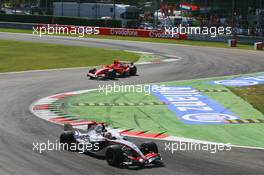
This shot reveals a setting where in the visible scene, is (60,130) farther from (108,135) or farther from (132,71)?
(132,71)

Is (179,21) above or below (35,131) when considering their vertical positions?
above

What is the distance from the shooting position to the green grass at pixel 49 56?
132ft

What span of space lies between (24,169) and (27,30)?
210 ft

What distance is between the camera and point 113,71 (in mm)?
32406

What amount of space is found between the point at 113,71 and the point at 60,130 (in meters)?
14.1

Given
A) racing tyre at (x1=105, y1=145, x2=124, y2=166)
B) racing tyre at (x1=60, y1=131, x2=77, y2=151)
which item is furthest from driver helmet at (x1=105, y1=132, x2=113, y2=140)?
racing tyre at (x1=60, y1=131, x2=77, y2=151)

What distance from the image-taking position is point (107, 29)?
69.2 m

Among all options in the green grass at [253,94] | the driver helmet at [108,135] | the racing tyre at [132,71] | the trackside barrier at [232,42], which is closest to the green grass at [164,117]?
the green grass at [253,94]

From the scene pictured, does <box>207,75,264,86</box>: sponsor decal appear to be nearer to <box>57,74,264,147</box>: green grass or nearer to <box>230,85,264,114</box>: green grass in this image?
<box>230,85,264,114</box>: green grass

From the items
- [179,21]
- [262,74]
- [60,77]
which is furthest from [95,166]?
[179,21]

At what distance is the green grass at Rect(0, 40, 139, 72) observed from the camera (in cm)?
4016

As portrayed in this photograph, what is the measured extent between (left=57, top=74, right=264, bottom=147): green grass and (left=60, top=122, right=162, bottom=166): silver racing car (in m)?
3.40

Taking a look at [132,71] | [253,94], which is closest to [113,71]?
[132,71]

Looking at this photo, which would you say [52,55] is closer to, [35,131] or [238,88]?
[238,88]
